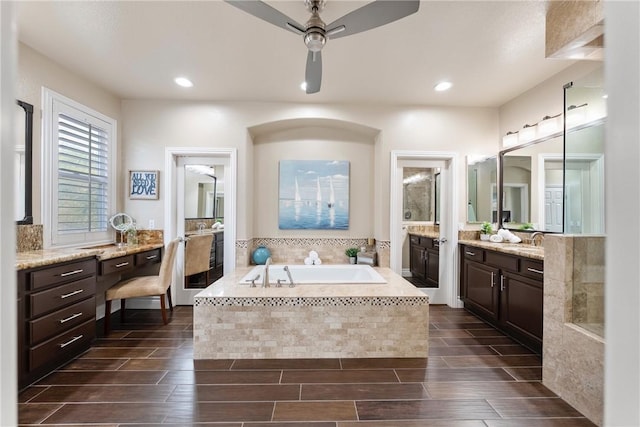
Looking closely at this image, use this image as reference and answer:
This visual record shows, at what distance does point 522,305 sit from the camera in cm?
279

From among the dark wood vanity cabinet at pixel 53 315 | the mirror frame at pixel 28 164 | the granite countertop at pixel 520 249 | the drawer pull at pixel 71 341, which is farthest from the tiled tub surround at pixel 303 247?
the mirror frame at pixel 28 164

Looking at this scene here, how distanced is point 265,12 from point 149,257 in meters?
2.98

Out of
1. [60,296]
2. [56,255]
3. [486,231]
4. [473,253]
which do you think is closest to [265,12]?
[56,255]

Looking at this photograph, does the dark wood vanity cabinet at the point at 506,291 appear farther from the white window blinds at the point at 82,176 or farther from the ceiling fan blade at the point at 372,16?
the white window blinds at the point at 82,176

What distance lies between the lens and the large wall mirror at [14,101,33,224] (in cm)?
266

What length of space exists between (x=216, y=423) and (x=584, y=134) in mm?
2965

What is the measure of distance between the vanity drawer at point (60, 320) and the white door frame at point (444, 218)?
3252mm

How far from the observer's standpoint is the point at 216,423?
5.91 feet

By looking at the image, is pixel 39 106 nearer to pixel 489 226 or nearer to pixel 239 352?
pixel 239 352

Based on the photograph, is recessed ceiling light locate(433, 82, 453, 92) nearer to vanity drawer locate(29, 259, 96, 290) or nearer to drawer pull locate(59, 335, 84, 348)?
vanity drawer locate(29, 259, 96, 290)

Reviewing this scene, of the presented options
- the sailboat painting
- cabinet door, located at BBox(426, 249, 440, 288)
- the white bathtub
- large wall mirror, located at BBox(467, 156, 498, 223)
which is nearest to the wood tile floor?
the white bathtub

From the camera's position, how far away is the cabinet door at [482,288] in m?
3.21

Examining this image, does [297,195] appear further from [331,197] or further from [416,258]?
[416,258]

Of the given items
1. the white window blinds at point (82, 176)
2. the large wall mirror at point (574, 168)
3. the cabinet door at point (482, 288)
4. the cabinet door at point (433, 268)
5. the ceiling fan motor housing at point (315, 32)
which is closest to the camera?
the large wall mirror at point (574, 168)
